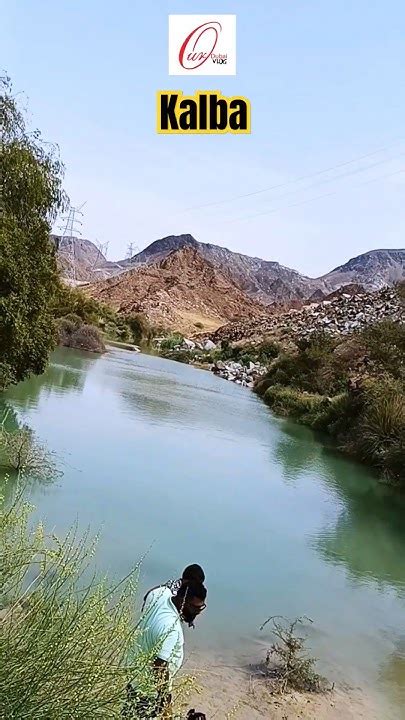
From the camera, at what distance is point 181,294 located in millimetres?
104438

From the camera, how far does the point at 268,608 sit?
804cm

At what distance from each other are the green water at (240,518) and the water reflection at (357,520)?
0.13 feet

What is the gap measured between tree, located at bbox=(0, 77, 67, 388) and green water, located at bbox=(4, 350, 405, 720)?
1756 millimetres

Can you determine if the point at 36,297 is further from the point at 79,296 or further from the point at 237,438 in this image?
the point at 79,296

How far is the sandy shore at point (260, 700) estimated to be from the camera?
5277 mm

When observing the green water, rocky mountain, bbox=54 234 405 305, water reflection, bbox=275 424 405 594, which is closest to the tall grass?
the green water

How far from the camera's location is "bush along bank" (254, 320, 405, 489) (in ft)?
62.0

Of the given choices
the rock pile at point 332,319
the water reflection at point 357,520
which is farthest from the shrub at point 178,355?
the water reflection at point 357,520

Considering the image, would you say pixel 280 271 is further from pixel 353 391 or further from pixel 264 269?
pixel 353 391

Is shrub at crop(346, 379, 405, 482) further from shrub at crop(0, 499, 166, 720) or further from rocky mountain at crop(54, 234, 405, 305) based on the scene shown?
rocky mountain at crop(54, 234, 405, 305)

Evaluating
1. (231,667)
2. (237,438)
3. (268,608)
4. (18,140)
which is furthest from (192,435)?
(231,667)

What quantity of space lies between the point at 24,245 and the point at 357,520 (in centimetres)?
797

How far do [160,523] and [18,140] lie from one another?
8.28 m

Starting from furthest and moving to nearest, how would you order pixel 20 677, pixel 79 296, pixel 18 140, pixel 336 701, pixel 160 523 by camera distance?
pixel 79 296 → pixel 18 140 → pixel 160 523 → pixel 336 701 → pixel 20 677
